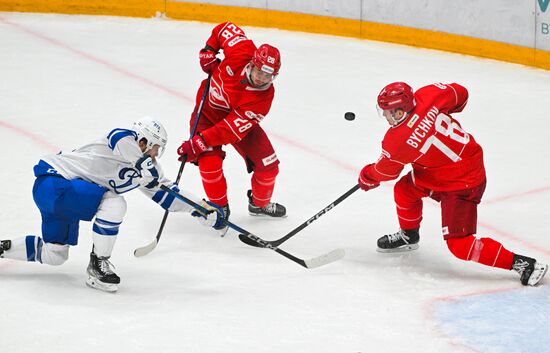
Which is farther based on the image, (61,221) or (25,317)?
(61,221)

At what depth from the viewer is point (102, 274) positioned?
13.7 ft

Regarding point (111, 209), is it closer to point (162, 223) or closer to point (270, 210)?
point (162, 223)

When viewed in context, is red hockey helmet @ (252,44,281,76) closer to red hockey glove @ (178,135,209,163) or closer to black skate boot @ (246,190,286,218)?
red hockey glove @ (178,135,209,163)

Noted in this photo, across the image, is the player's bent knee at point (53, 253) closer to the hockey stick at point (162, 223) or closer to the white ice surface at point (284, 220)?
the white ice surface at point (284, 220)

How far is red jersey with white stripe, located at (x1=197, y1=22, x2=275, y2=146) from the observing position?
4863mm

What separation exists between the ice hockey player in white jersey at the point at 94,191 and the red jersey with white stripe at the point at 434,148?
95 centimetres

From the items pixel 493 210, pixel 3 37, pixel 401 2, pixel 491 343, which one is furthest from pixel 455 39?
pixel 491 343

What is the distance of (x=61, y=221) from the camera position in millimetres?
4184

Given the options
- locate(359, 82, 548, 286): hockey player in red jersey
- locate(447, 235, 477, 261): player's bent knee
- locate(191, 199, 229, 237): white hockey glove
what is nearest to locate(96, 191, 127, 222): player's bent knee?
locate(191, 199, 229, 237): white hockey glove

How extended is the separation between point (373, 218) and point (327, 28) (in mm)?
3435

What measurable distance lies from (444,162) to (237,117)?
105 centimetres

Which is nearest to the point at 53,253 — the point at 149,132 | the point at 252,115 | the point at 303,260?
the point at 149,132

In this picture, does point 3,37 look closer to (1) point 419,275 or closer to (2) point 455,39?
(2) point 455,39

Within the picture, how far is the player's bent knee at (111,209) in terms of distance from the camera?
4074 mm
